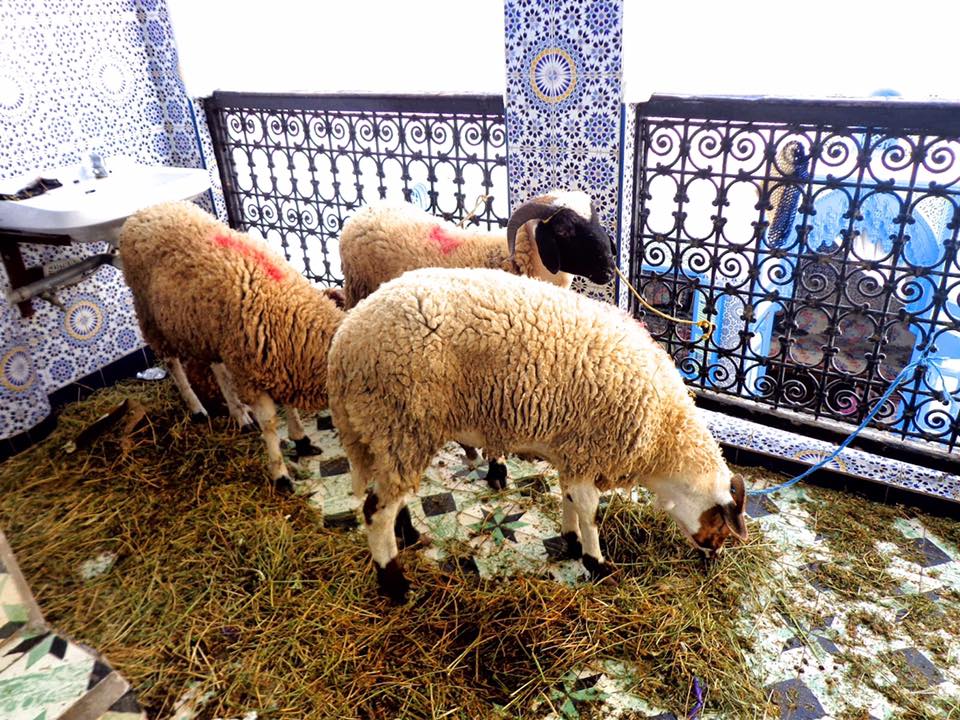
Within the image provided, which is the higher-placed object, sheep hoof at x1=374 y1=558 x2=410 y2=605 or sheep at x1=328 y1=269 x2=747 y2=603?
sheep at x1=328 y1=269 x2=747 y2=603

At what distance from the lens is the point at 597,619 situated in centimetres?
232

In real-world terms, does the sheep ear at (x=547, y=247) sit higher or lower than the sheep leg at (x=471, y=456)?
higher

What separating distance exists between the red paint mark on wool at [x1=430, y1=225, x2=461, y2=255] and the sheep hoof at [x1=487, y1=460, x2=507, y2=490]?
1039 mm

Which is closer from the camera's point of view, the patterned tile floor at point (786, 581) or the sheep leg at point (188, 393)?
the patterned tile floor at point (786, 581)

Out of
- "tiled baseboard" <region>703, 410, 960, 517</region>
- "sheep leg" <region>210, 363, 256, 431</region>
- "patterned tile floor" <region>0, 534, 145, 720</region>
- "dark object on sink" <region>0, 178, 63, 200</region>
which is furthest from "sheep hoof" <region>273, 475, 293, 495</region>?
"tiled baseboard" <region>703, 410, 960, 517</region>

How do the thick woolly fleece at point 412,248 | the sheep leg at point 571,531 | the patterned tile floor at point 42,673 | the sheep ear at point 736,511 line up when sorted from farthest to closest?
1. the thick woolly fleece at point 412,248
2. the sheep leg at point 571,531
3. the sheep ear at point 736,511
4. the patterned tile floor at point 42,673

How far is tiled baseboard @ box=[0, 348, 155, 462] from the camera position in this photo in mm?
3451

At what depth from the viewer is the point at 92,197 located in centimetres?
321

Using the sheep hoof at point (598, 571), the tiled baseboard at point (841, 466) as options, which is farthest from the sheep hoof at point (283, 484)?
the tiled baseboard at point (841, 466)

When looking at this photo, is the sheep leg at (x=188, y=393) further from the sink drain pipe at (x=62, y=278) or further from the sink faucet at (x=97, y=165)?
the sink faucet at (x=97, y=165)

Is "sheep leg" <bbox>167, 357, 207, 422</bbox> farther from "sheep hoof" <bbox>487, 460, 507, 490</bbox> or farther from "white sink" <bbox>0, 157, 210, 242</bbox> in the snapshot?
"sheep hoof" <bbox>487, 460, 507, 490</bbox>

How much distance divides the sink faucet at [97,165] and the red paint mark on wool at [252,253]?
43.3 inches

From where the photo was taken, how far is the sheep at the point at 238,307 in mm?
2768

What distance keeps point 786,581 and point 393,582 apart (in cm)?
152
